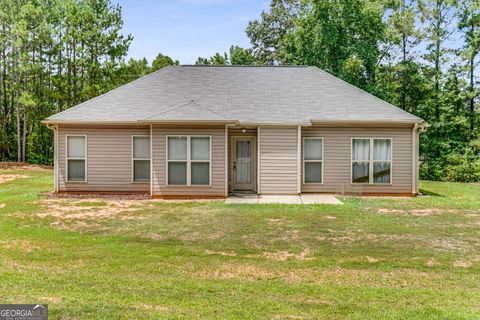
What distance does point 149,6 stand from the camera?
1833 cm

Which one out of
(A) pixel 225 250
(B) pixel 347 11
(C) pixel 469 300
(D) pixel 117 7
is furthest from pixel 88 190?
(D) pixel 117 7

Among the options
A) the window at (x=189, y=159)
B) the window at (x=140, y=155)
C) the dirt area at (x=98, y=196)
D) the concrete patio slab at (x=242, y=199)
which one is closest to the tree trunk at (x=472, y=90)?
the concrete patio slab at (x=242, y=199)

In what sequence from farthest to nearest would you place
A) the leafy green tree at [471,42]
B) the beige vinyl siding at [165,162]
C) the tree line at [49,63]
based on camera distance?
the tree line at [49,63] < the leafy green tree at [471,42] < the beige vinyl siding at [165,162]

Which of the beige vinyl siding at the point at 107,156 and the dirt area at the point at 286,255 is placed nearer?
the dirt area at the point at 286,255

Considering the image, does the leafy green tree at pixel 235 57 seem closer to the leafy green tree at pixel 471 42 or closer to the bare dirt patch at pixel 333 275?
the leafy green tree at pixel 471 42

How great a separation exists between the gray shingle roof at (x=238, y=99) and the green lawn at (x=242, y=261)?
3.90 meters

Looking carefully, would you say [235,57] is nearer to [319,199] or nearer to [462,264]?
[319,199]

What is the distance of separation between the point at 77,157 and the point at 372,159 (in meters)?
11.3

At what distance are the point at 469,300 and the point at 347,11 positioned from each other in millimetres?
25195

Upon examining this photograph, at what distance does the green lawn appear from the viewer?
4.65 meters

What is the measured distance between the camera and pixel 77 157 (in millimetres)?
14562

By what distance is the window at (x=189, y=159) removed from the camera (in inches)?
530

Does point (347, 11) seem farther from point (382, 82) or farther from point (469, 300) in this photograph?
point (469, 300)

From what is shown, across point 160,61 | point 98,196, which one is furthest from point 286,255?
point 160,61
